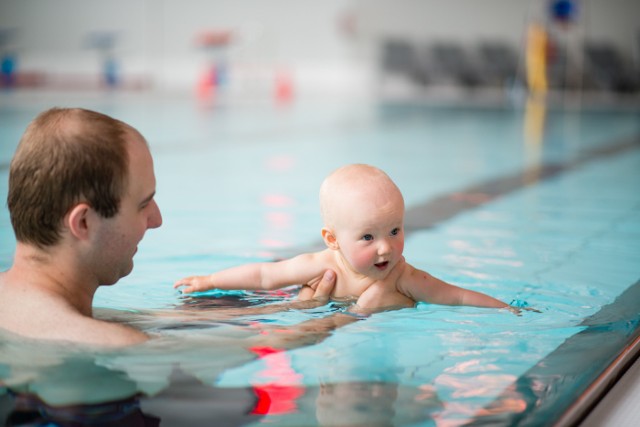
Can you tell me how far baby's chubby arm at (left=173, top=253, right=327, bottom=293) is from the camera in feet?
9.36

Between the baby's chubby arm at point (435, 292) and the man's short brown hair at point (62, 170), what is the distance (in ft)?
3.34

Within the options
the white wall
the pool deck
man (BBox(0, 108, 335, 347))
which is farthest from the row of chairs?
man (BBox(0, 108, 335, 347))

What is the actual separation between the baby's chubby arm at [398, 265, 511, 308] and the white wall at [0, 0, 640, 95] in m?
20.3

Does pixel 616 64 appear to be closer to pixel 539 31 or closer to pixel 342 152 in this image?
pixel 539 31

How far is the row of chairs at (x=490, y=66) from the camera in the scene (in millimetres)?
20812

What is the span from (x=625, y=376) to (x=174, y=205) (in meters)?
3.56

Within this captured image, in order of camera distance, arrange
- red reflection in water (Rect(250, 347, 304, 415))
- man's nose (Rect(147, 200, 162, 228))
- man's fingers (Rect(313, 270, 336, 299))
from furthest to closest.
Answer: man's fingers (Rect(313, 270, 336, 299)) < man's nose (Rect(147, 200, 162, 228)) < red reflection in water (Rect(250, 347, 304, 415))

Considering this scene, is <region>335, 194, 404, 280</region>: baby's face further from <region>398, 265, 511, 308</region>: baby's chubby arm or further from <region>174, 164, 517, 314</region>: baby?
<region>398, 265, 511, 308</region>: baby's chubby arm

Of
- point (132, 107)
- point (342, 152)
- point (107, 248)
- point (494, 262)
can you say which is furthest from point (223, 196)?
point (132, 107)

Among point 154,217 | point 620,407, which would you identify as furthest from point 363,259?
point 620,407

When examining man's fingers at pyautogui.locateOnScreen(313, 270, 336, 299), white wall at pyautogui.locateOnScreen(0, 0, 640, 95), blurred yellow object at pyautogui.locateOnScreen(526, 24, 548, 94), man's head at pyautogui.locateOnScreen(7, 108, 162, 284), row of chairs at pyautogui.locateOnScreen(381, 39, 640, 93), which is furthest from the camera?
white wall at pyautogui.locateOnScreen(0, 0, 640, 95)

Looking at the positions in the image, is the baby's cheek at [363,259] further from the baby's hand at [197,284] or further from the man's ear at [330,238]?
the baby's hand at [197,284]

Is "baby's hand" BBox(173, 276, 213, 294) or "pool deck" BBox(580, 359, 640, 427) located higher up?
"baby's hand" BBox(173, 276, 213, 294)

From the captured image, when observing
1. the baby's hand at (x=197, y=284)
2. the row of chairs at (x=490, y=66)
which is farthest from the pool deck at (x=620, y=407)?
the row of chairs at (x=490, y=66)
